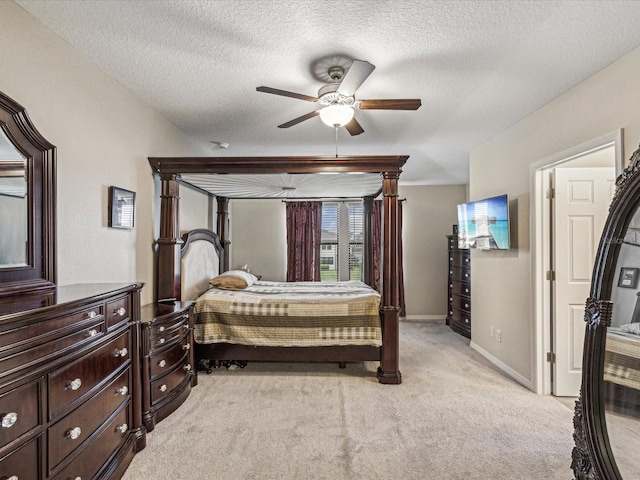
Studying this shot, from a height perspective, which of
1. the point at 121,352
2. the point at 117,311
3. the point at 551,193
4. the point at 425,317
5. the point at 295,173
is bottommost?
the point at 425,317

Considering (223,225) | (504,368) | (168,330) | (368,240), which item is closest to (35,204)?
(168,330)

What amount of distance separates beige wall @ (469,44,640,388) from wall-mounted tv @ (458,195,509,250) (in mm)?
111

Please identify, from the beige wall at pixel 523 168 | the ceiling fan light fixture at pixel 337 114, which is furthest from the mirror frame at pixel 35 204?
the beige wall at pixel 523 168

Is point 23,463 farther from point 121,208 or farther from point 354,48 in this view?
point 354,48

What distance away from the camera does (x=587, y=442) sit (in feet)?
5.29

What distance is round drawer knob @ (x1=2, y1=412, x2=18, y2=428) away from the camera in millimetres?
1092

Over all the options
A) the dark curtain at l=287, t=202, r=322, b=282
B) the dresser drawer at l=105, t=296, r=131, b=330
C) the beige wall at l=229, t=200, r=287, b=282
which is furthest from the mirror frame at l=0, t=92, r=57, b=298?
the dark curtain at l=287, t=202, r=322, b=282

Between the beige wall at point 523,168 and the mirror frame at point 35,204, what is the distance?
3.43 meters

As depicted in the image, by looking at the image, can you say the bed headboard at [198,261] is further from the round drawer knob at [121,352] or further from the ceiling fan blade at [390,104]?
the ceiling fan blade at [390,104]

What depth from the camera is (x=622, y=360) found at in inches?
62.2

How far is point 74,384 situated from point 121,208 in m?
1.47

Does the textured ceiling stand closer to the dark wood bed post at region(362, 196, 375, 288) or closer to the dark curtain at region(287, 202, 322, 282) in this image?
the dark wood bed post at region(362, 196, 375, 288)

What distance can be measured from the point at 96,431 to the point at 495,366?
11.6 feet

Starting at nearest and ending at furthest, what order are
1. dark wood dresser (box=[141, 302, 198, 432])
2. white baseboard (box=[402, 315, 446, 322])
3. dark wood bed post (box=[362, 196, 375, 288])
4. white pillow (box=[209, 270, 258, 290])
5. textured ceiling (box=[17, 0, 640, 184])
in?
textured ceiling (box=[17, 0, 640, 184]) < dark wood dresser (box=[141, 302, 198, 432]) < white pillow (box=[209, 270, 258, 290]) < dark wood bed post (box=[362, 196, 375, 288]) < white baseboard (box=[402, 315, 446, 322])
